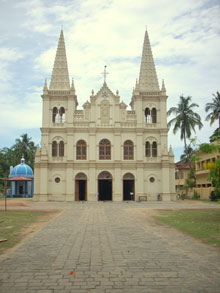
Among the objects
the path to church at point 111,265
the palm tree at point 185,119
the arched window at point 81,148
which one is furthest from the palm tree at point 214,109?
the path to church at point 111,265

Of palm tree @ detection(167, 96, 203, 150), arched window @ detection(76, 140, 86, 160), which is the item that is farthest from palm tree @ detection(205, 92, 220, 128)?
arched window @ detection(76, 140, 86, 160)

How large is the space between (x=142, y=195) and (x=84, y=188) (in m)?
7.28

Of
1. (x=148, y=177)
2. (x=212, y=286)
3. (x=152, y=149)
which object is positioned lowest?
(x=212, y=286)

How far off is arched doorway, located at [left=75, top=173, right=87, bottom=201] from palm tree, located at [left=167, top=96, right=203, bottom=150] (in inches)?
628

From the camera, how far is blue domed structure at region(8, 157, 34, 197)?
162ft

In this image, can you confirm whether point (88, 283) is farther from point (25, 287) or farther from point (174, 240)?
point (174, 240)

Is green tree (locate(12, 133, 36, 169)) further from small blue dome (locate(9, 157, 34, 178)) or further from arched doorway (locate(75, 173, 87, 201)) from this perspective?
arched doorway (locate(75, 173, 87, 201))

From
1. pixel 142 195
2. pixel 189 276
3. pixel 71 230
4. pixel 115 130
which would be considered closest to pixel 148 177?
pixel 142 195

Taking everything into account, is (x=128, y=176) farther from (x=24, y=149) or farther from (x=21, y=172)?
(x=24, y=149)

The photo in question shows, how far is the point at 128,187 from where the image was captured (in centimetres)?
4003

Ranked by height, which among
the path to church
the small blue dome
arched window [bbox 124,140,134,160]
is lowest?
the path to church

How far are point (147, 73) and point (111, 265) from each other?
36.5 meters

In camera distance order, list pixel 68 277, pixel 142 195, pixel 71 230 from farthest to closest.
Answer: pixel 142 195 < pixel 71 230 < pixel 68 277

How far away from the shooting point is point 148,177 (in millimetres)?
38406
